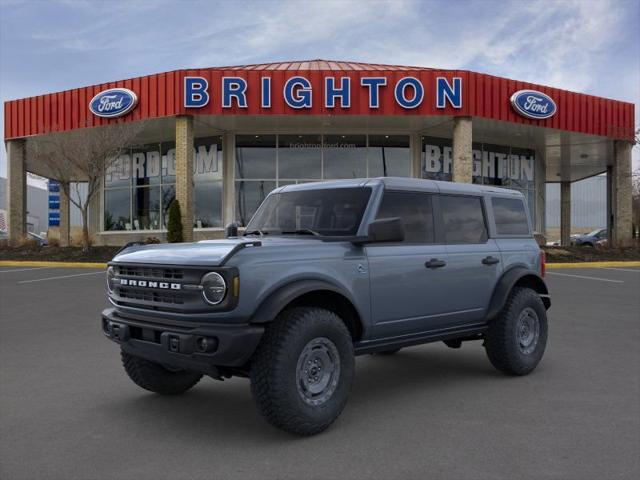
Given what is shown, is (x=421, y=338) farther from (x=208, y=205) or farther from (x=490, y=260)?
(x=208, y=205)

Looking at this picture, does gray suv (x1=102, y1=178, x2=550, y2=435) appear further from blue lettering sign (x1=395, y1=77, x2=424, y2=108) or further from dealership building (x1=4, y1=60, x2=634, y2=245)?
dealership building (x1=4, y1=60, x2=634, y2=245)

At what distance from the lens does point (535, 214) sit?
2789 cm

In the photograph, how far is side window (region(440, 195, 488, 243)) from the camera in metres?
5.40

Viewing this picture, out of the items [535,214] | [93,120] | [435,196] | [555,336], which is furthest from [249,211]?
[435,196]

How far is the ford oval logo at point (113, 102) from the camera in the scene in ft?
70.3

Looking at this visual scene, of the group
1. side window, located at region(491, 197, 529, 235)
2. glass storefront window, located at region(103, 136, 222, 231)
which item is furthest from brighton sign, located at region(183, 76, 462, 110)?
side window, located at region(491, 197, 529, 235)

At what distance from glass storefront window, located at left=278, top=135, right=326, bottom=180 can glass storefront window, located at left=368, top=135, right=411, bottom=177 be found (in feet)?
7.27

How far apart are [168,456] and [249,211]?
20469 mm

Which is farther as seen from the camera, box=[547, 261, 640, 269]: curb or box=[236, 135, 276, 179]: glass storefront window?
box=[236, 135, 276, 179]: glass storefront window

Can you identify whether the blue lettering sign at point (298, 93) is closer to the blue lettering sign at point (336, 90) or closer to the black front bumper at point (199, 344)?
the blue lettering sign at point (336, 90)

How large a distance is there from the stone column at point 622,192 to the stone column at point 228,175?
1681 centimetres

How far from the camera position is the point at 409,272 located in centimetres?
483

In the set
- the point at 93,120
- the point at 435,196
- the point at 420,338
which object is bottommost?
the point at 420,338

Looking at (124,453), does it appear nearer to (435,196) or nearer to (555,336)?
(435,196)
